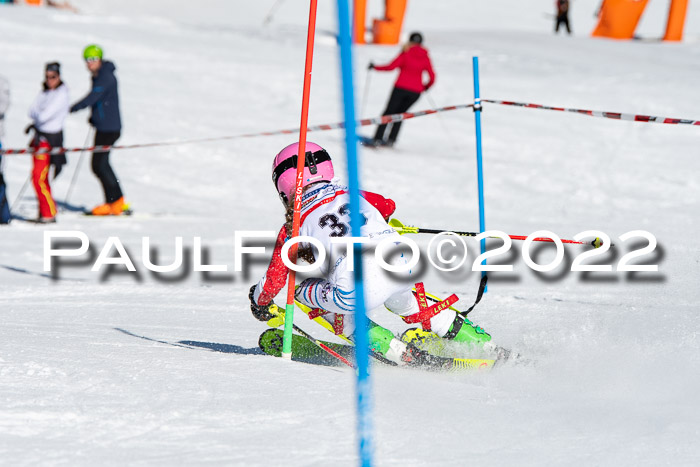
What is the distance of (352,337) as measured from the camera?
467 cm

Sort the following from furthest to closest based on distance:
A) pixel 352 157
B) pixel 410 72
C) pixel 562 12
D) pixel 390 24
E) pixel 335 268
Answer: pixel 562 12 → pixel 390 24 → pixel 410 72 → pixel 335 268 → pixel 352 157

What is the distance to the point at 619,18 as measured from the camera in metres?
21.5

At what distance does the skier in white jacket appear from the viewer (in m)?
10.3

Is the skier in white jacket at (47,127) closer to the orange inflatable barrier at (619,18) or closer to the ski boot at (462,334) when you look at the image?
the ski boot at (462,334)

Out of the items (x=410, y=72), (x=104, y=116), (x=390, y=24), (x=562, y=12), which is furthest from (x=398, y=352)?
(x=562, y=12)

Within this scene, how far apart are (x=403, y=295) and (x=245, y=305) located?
256cm

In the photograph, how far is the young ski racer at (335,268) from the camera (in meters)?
4.26

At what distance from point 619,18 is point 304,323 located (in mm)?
17243

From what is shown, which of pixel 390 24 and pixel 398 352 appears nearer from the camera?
pixel 398 352

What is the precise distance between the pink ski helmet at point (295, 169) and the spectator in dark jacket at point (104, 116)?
20.6 ft

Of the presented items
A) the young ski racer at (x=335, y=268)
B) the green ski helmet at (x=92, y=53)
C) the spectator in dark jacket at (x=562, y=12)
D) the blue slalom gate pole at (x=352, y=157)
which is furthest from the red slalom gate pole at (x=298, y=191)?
the spectator in dark jacket at (x=562, y=12)

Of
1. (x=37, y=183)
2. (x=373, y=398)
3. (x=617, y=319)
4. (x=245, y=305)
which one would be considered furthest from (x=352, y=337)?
(x=37, y=183)

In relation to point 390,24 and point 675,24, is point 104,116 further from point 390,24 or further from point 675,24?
point 675,24

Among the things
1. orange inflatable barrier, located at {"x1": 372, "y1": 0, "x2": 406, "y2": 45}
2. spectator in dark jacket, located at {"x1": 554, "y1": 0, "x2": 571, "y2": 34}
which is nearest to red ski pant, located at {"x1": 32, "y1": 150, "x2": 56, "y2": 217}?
orange inflatable barrier, located at {"x1": 372, "y1": 0, "x2": 406, "y2": 45}
